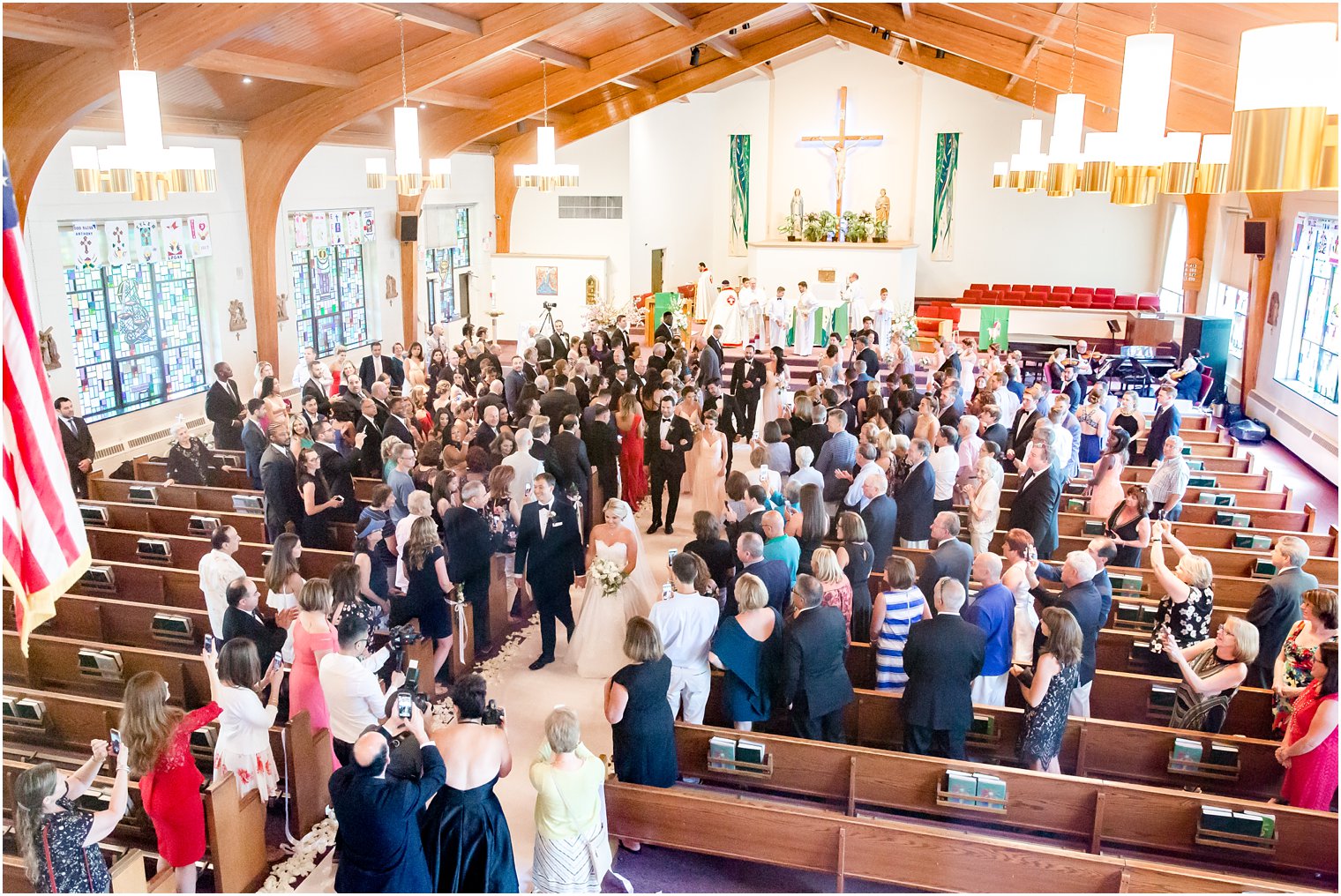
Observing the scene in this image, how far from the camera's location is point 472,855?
4.30 m

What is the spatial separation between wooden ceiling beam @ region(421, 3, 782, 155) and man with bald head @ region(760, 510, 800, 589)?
1156 centimetres

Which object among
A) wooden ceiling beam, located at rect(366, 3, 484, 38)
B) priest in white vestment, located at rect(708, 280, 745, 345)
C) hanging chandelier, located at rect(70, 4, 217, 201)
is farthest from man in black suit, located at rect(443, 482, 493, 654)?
priest in white vestment, located at rect(708, 280, 745, 345)

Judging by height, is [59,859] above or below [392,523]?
below

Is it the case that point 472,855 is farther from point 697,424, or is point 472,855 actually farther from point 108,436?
point 108,436

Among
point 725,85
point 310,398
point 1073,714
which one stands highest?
point 725,85

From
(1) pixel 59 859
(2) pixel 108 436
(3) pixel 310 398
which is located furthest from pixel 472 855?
(2) pixel 108 436

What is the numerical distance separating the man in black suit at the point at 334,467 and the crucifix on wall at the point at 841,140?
1797cm

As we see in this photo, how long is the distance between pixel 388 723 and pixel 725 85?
22.5 m

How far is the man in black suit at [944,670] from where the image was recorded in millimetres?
5051

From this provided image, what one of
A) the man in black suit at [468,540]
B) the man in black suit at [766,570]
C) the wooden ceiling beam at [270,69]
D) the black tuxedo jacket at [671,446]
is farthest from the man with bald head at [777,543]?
the wooden ceiling beam at [270,69]

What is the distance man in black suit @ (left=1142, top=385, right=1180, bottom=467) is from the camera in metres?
9.14

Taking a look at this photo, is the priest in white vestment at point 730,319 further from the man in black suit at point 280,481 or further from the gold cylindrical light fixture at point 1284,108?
the gold cylindrical light fixture at point 1284,108

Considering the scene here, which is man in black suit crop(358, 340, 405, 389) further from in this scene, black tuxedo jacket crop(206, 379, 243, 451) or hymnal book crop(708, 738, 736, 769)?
hymnal book crop(708, 738, 736, 769)

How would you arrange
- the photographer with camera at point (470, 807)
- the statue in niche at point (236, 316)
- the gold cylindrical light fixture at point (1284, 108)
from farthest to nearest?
the statue in niche at point (236, 316) < the photographer with camera at point (470, 807) < the gold cylindrical light fixture at point (1284, 108)
